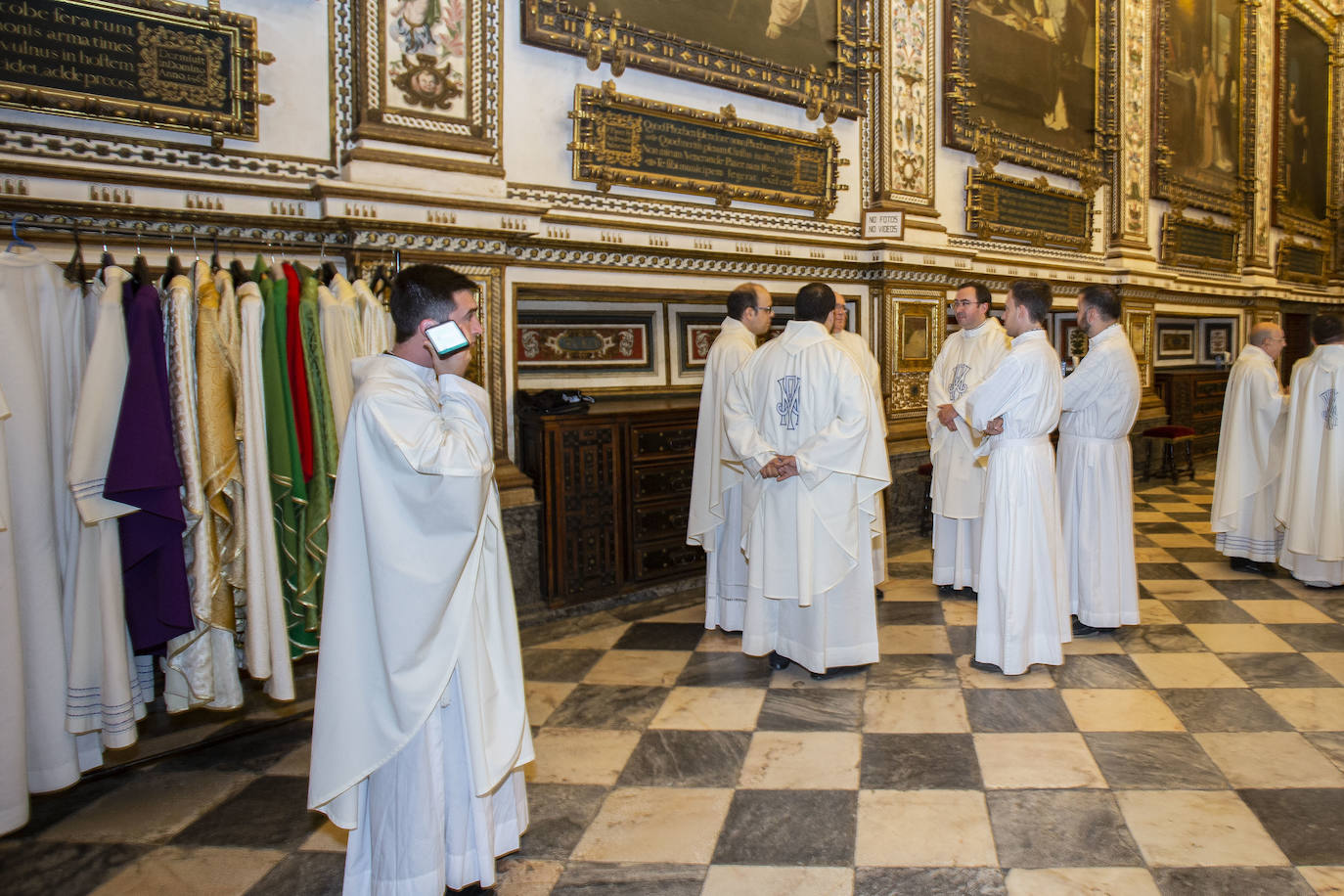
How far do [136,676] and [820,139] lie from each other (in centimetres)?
587

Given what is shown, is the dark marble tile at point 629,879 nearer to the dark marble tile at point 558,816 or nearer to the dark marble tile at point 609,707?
the dark marble tile at point 558,816

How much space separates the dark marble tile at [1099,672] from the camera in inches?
167

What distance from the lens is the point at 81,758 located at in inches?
128

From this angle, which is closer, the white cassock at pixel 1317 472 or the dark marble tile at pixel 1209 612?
the dark marble tile at pixel 1209 612

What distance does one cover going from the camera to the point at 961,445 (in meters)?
5.78

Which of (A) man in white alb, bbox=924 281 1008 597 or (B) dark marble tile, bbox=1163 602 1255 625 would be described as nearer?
(B) dark marble tile, bbox=1163 602 1255 625

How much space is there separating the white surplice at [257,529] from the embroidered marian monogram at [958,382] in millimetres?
4252

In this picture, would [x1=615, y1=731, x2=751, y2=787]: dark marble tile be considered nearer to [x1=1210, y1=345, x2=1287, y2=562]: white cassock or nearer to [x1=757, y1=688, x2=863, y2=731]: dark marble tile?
[x1=757, y1=688, x2=863, y2=731]: dark marble tile

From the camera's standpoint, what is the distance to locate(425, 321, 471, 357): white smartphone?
228 cm

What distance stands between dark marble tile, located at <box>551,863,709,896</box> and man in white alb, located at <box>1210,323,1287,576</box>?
17.4 feet

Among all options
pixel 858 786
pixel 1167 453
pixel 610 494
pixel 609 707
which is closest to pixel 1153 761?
pixel 858 786

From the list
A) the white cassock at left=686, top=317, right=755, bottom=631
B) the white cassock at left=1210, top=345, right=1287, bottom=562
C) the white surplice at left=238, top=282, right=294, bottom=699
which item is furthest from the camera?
the white cassock at left=1210, top=345, right=1287, bottom=562

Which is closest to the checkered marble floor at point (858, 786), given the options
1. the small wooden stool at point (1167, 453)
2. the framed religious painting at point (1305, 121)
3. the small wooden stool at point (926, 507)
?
the small wooden stool at point (926, 507)

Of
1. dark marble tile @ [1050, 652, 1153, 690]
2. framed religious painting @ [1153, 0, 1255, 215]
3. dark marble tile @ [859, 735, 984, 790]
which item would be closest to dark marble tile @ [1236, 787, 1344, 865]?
dark marble tile @ [859, 735, 984, 790]
